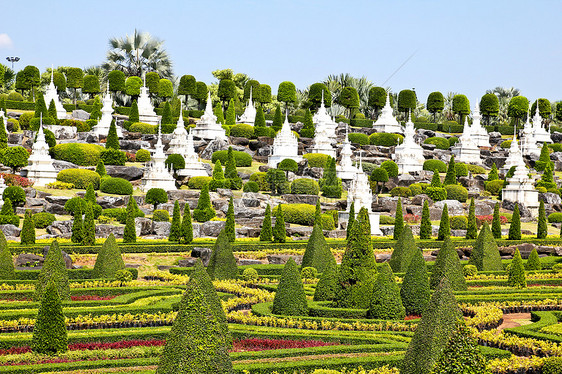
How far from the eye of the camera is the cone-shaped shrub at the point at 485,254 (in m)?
31.0

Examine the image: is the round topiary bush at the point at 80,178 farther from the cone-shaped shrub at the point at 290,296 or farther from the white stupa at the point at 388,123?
the white stupa at the point at 388,123

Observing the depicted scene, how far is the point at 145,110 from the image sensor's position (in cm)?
8056

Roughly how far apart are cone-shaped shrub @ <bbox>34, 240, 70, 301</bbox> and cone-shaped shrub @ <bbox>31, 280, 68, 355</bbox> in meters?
4.70

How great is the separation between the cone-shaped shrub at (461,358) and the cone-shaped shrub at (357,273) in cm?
1140

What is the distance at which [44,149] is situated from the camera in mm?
56031

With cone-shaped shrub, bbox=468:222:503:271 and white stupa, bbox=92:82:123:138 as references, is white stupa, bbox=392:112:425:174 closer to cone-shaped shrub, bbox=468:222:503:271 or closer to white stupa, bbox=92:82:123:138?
white stupa, bbox=92:82:123:138

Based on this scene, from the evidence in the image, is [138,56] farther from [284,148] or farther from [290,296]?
[290,296]

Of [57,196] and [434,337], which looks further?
[57,196]

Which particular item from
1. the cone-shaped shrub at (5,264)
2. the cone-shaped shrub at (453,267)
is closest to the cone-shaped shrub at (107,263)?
the cone-shaped shrub at (5,264)

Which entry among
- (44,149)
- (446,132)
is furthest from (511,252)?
(446,132)

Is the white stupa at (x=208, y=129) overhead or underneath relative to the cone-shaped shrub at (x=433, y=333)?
overhead

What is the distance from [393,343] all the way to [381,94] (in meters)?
81.1

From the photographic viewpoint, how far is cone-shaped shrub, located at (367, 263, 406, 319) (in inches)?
829

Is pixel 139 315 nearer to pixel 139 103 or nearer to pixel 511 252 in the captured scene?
pixel 511 252
